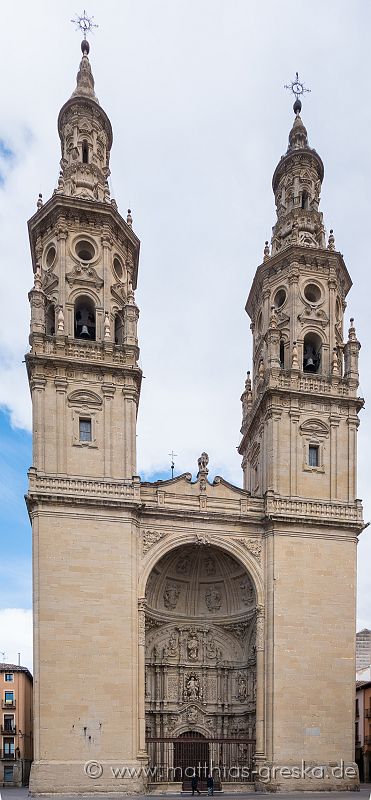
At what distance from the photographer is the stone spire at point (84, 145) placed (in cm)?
3631

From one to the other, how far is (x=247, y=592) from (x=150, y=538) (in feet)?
18.8

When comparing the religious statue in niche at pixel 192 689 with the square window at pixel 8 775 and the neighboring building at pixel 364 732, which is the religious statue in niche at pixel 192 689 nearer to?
the neighboring building at pixel 364 732

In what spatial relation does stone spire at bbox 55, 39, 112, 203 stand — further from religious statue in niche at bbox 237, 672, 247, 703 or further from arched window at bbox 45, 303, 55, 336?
religious statue in niche at bbox 237, 672, 247, 703

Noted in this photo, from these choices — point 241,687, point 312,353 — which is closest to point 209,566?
point 241,687

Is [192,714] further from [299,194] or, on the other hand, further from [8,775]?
[299,194]

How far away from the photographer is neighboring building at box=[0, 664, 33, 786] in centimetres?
4719

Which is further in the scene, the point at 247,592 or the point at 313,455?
the point at 313,455

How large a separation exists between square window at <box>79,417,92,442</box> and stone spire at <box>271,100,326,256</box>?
1482 centimetres

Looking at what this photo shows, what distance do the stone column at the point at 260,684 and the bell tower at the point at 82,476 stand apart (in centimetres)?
545

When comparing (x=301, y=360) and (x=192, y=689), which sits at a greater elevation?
(x=301, y=360)

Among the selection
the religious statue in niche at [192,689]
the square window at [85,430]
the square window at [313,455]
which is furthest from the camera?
the square window at [313,455]

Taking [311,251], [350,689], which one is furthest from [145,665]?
[311,251]

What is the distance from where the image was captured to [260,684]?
30641mm

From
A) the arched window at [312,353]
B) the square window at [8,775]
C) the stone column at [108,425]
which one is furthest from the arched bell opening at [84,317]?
the square window at [8,775]
